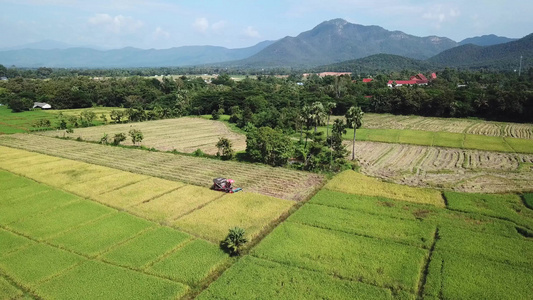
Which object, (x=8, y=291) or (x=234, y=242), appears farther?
(x=234, y=242)

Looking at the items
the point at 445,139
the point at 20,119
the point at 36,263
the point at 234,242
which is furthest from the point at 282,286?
the point at 20,119

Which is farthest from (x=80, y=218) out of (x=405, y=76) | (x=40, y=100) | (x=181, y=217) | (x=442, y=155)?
(x=405, y=76)

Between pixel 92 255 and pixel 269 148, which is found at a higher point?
pixel 269 148

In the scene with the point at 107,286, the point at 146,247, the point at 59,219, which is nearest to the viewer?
the point at 107,286

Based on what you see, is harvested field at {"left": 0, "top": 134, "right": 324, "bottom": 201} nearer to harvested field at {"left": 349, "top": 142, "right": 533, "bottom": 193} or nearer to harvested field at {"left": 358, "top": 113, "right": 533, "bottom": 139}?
harvested field at {"left": 349, "top": 142, "right": 533, "bottom": 193}

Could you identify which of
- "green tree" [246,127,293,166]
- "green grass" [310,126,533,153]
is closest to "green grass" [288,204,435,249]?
"green tree" [246,127,293,166]

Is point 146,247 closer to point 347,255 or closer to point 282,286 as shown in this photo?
point 282,286

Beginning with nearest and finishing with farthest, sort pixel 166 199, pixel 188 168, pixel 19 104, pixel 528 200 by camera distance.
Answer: pixel 528 200 → pixel 166 199 → pixel 188 168 → pixel 19 104

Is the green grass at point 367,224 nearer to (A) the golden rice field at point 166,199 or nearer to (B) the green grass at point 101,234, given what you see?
(A) the golden rice field at point 166,199
